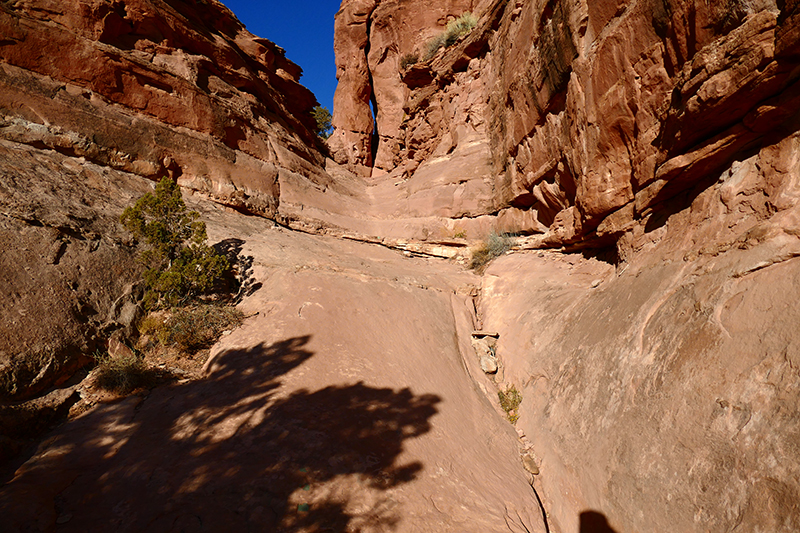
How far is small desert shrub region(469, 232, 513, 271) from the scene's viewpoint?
1054cm

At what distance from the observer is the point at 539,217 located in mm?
10492

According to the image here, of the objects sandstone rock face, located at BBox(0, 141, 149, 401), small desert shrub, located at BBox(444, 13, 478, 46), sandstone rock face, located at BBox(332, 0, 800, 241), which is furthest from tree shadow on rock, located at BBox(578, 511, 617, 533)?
small desert shrub, located at BBox(444, 13, 478, 46)

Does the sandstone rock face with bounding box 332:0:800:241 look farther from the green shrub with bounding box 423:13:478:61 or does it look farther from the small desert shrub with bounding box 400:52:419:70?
the small desert shrub with bounding box 400:52:419:70

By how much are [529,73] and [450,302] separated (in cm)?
746

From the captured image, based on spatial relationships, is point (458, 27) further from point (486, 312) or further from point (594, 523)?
point (594, 523)

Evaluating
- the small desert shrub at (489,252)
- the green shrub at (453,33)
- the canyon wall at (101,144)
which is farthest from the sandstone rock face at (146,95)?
the green shrub at (453,33)

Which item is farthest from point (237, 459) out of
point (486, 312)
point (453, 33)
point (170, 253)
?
point (453, 33)

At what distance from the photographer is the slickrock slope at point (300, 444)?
2.79 meters

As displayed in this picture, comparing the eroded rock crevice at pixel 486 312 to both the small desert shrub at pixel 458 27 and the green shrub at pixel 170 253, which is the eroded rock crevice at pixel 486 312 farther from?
the small desert shrub at pixel 458 27

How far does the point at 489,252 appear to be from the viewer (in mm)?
10656

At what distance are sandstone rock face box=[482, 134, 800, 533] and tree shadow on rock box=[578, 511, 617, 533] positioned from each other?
0.22 feet

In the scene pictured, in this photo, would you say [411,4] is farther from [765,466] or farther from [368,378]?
[765,466]

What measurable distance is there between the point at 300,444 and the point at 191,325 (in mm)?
3049

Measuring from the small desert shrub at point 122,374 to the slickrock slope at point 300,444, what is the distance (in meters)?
0.27
